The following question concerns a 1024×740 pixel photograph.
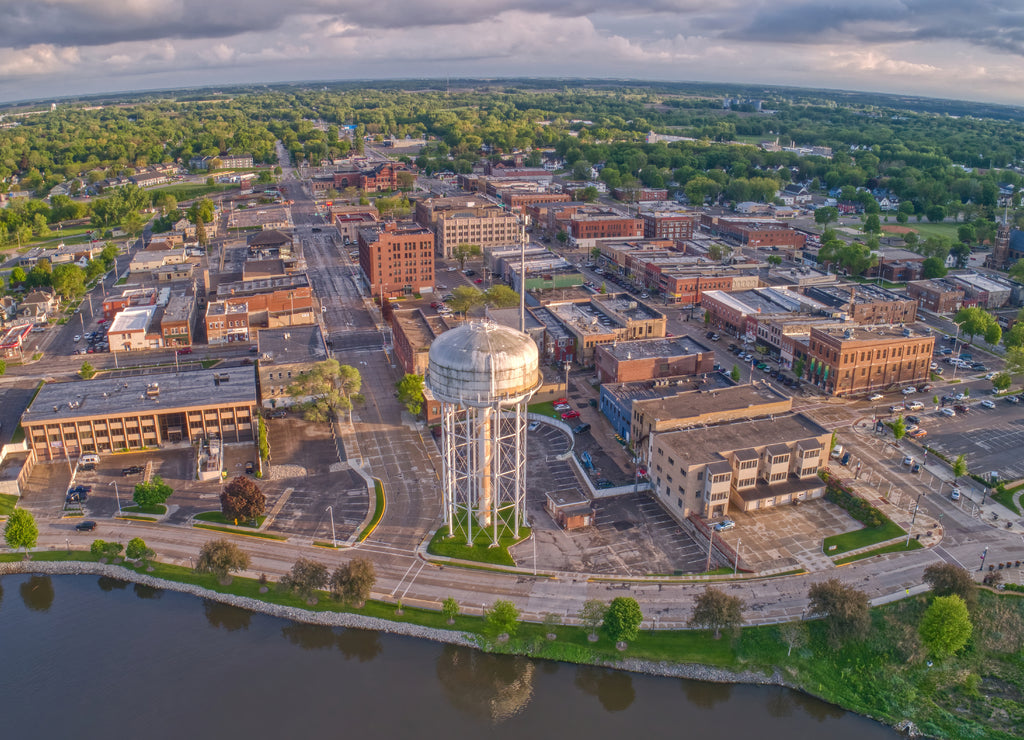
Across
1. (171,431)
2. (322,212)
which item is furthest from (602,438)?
(322,212)

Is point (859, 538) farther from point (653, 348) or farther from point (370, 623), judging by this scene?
point (370, 623)

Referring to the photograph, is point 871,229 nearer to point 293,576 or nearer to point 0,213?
point 293,576

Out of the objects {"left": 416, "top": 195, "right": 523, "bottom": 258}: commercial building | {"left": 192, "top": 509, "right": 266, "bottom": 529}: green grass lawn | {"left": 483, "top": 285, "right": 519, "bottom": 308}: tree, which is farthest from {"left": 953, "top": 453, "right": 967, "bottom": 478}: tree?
{"left": 416, "top": 195, "right": 523, "bottom": 258}: commercial building

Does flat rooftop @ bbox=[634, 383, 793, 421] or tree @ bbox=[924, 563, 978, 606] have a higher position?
flat rooftop @ bbox=[634, 383, 793, 421]

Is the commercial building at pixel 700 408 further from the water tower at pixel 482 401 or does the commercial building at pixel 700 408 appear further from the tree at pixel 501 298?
the tree at pixel 501 298

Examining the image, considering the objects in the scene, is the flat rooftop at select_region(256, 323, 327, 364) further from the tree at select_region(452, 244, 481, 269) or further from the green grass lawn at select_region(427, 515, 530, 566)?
the tree at select_region(452, 244, 481, 269)

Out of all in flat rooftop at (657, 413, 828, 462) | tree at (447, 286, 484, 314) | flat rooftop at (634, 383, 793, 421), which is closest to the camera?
flat rooftop at (657, 413, 828, 462)
